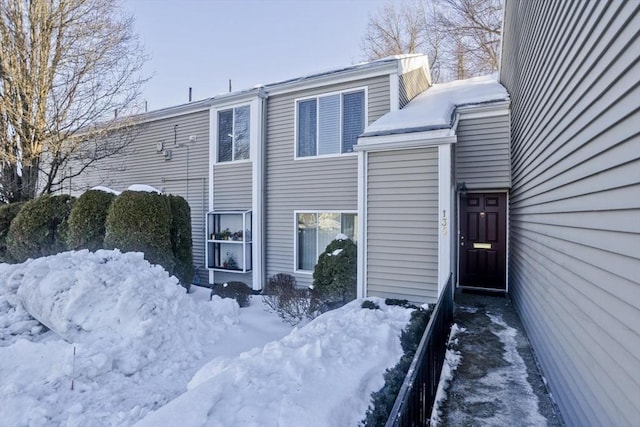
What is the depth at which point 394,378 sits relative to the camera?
3.35 meters

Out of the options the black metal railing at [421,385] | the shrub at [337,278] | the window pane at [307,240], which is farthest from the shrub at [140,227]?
the black metal railing at [421,385]

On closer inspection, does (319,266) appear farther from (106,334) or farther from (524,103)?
(524,103)

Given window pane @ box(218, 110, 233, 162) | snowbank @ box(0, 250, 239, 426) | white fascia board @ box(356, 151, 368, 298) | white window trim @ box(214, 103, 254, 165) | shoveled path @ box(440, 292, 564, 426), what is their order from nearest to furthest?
shoveled path @ box(440, 292, 564, 426) < snowbank @ box(0, 250, 239, 426) < white fascia board @ box(356, 151, 368, 298) < white window trim @ box(214, 103, 254, 165) < window pane @ box(218, 110, 233, 162)

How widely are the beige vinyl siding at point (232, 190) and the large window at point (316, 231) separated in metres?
1.51

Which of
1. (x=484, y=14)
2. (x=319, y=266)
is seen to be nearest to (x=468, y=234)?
(x=319, y=266)

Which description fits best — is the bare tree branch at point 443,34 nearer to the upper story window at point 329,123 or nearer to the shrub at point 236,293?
the upper story window at point 329,123

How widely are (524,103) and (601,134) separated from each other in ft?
12.4

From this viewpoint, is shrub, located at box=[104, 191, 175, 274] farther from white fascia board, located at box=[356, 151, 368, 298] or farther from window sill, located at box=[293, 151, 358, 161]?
white fascia board, located at box=[356, 151, 368, 298]

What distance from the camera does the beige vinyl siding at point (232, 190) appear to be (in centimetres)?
958

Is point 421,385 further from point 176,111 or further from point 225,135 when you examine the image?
point 176,111

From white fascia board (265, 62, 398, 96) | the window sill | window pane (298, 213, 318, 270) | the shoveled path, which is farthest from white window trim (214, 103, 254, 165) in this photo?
the shoveled path

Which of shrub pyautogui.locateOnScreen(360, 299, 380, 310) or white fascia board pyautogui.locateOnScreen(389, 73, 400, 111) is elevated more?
white fascia board pyautogui.locateOnScreen(389, 73, 400, 111)

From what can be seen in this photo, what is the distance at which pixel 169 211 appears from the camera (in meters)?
8.01

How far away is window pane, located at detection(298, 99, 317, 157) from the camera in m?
8.74
